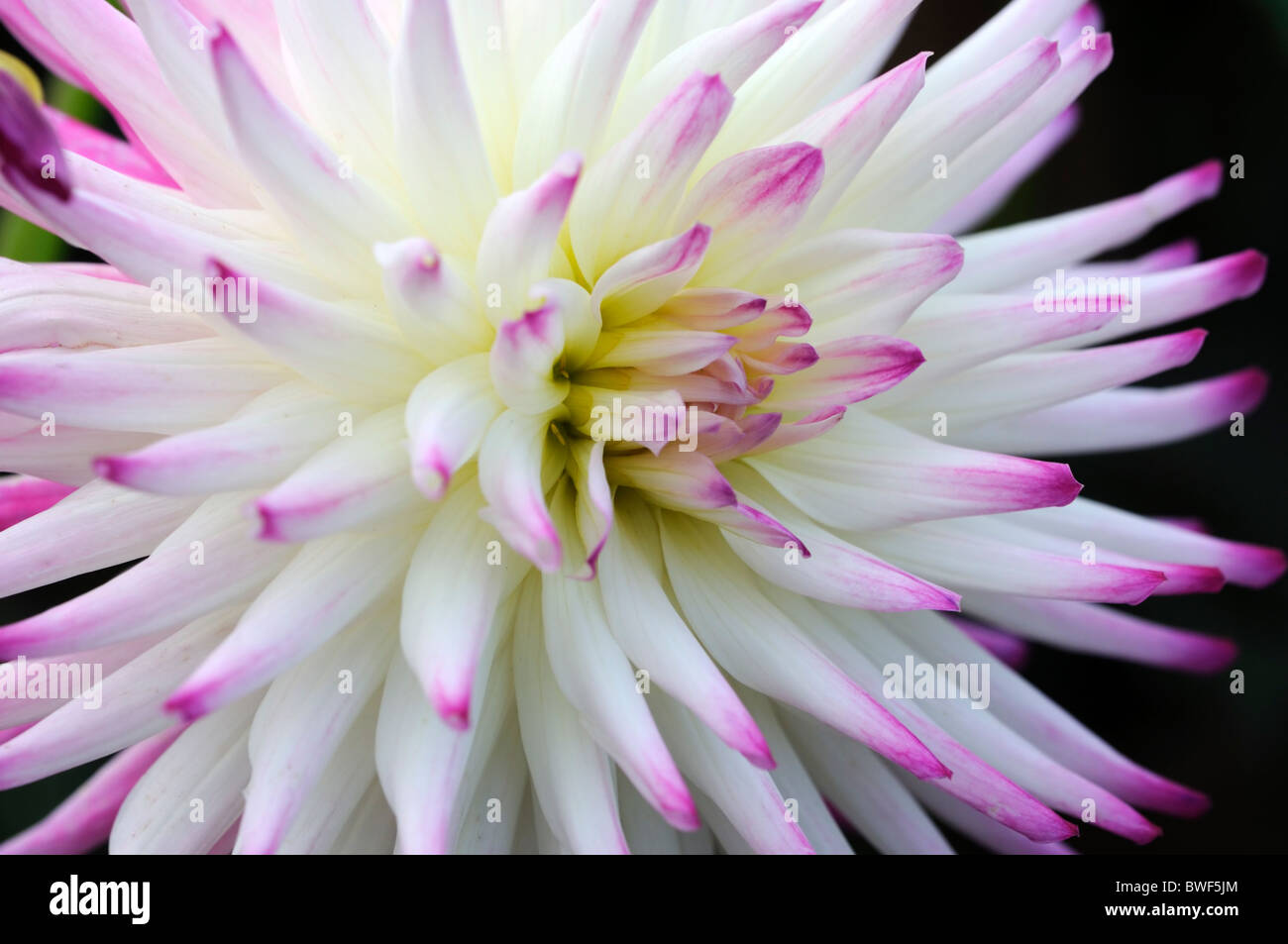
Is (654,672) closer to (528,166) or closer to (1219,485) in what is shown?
(528,166)

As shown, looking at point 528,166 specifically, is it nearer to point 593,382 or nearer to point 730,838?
point 593,382
